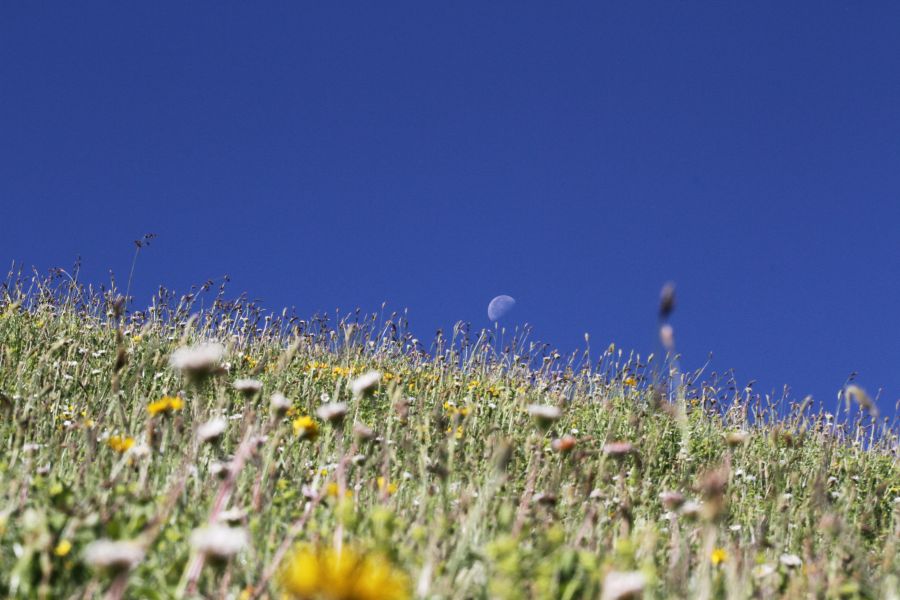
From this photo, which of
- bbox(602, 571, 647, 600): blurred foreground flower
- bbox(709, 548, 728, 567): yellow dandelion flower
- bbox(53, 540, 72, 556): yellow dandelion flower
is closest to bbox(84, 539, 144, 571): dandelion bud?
bbox(53, 540, 72, 556): yellow dandelion flower

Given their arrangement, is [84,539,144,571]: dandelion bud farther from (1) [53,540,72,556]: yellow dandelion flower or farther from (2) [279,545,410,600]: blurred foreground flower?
(1) [53,540,72,556]: yellow dandelion flower

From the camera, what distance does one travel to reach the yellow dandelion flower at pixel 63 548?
1.76 m

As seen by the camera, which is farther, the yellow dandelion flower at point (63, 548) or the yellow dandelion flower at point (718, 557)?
the yellow dandelion flower at point (718, 557)

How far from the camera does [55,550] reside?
1.79 metres

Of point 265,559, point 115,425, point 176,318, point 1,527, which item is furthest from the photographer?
point 176,318

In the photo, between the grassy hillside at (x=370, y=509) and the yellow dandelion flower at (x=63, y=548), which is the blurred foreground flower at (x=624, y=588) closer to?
the grassy hillside at (x=370, y=509)

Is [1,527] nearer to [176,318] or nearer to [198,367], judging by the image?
[198,367]

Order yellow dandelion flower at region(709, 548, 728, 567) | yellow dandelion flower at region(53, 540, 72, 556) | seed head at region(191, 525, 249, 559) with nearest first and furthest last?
seed head at region(191, 525, 249, 559), yellow dandelion flower at region(53, 540, 72, 556), yellow dandelion flower at region(709, 548, 728, 567)

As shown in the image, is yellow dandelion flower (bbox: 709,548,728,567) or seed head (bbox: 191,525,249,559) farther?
yellow dandelion flower (bbox: 709,548,728,567)

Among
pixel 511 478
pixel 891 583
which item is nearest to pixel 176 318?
pixel 511 478

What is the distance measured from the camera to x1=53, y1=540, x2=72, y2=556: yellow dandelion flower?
1761 mm

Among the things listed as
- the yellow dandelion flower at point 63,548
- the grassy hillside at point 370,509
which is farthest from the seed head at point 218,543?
the yellow dandelion flower at point 63,548

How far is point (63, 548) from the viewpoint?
1764 millimetres

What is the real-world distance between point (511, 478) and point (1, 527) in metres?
2.60
